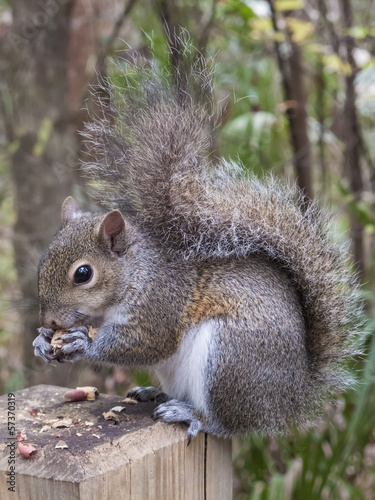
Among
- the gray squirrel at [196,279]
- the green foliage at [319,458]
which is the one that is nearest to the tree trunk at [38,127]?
the green foliage at [319,458]

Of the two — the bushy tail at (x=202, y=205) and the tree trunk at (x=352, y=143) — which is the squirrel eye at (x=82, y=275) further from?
the tree trunk at (x=352, y=143)

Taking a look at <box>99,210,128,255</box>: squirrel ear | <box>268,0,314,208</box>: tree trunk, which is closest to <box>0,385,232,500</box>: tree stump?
<box>99,210,128,255</box>: squirrel ear

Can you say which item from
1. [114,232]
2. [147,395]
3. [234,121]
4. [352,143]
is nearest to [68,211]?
[114,232]

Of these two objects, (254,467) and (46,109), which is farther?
(46,109)

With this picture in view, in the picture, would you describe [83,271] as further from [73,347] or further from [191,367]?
[191,367]

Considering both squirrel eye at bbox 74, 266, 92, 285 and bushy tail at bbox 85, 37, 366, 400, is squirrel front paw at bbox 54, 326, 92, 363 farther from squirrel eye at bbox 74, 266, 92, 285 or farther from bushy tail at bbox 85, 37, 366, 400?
bushy tail at bbox 85, 37, 366, 400

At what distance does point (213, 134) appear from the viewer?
178 cm

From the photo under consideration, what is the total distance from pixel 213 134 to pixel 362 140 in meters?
1.90

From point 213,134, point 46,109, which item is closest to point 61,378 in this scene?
point 46,109

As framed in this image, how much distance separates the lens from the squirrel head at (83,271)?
158 centimetres

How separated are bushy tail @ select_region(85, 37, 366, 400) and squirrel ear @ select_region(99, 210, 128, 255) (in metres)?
0.10

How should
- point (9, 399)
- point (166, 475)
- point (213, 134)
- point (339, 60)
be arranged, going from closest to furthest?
point (166, 475)
point (9, 399)
point (213, 134)
point (339, 60)

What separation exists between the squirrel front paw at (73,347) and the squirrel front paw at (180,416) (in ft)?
0.84

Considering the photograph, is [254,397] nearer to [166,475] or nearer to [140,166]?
[166,475]
